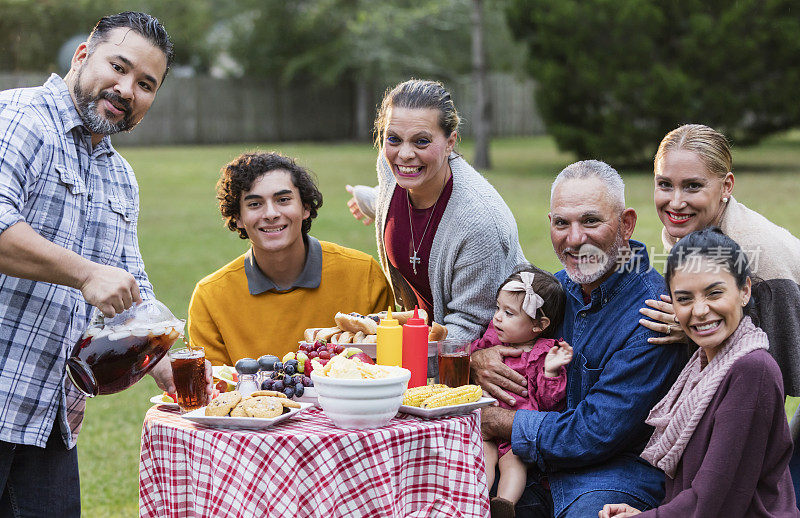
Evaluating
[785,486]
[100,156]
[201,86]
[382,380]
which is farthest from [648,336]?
[201,86]

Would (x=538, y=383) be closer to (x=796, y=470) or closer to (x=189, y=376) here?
(x=796, y=470)

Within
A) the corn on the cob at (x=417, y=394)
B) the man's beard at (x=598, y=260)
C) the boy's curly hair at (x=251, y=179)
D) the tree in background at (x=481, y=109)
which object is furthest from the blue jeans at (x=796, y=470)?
the tree in background at (x=481, y=109)

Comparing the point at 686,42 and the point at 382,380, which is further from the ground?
the point at 686,42

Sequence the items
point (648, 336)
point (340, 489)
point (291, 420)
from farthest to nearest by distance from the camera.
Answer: point (648, 336)
point (291, 420)
point (340, 489)

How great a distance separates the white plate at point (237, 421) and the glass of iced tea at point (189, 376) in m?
0.14

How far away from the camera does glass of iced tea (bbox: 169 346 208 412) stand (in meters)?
3.04

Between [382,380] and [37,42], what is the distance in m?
30.0

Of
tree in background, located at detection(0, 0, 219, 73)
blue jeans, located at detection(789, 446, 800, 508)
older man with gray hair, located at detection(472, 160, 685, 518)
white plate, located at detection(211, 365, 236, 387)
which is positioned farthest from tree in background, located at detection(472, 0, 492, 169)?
white plate, located at detection(211, 365, 236, 387)

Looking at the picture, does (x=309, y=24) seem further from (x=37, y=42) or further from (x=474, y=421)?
(x=474, y=421)

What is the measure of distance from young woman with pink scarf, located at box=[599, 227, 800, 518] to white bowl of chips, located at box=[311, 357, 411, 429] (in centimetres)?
92

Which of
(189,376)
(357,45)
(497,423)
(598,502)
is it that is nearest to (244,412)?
(189,376)

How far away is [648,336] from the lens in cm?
334

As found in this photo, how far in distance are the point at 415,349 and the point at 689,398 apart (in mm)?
943

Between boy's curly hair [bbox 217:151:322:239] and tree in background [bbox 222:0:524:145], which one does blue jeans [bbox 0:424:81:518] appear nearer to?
boy's curly hair [bbox 217:151:322:239]
